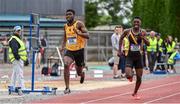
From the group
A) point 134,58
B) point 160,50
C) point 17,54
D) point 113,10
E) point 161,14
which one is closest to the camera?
point 134,58

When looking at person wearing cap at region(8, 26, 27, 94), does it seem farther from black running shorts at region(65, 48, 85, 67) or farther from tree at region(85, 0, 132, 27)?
tree at region(85, 0, 132, 27)

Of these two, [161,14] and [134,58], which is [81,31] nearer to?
[134,58]

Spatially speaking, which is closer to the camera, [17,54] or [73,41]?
[73,41]

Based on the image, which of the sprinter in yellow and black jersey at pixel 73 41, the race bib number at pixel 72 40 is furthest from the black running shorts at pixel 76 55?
the race bib number at pixel 72 40

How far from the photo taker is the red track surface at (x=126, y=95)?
1606 centimetres

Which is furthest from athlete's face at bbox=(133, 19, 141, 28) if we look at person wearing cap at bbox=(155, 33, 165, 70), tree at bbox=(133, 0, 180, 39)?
tree at bbox=(133, 0, 180, 39)

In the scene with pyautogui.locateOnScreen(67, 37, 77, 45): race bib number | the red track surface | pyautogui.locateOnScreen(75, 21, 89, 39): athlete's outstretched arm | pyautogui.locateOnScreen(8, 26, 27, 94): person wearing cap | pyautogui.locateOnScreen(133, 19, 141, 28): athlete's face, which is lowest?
the red track surface

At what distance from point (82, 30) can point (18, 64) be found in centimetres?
205

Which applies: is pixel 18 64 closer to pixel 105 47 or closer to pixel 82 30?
pixel 82 30

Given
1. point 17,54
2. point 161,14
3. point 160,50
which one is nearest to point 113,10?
point 161,14

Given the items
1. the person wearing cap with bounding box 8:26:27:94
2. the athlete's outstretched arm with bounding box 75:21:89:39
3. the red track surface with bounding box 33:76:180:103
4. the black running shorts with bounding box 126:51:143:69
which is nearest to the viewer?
the red track surface with bounding box 33:76:180:103

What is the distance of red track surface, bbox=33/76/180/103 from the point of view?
1606cm

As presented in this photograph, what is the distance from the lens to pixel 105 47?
44094 mm

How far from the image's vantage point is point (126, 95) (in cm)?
1756
